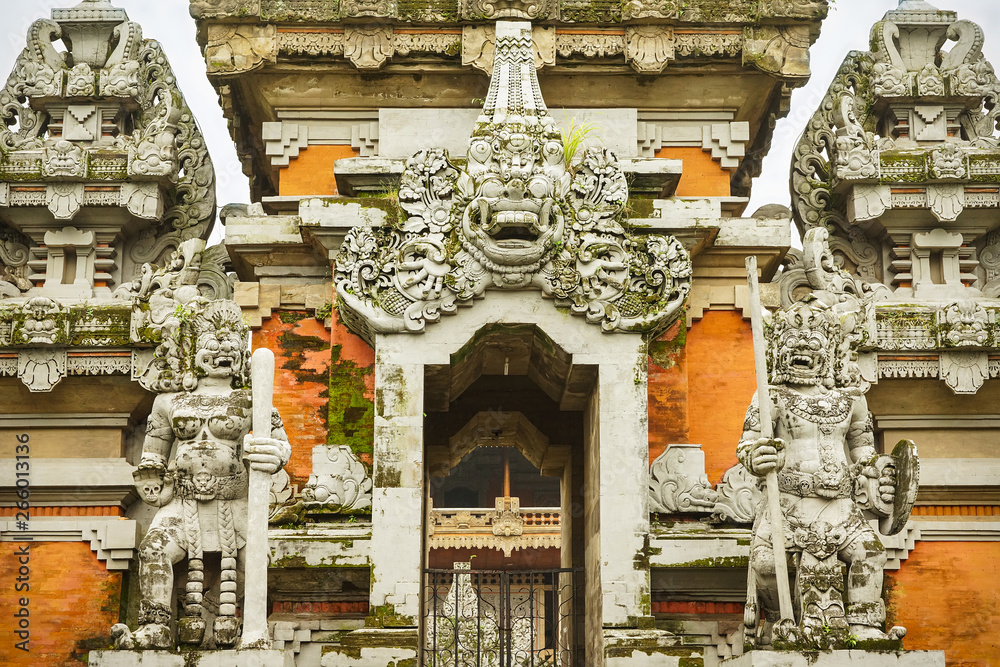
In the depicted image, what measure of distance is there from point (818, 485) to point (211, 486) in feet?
17.1

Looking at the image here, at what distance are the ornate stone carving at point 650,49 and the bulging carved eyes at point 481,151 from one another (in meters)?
3.28

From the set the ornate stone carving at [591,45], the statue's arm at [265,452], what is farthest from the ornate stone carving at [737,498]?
the ornate stone carving at [591,45]

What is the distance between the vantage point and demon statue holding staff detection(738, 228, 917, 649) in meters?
11.0

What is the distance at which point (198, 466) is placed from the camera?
1140 cm

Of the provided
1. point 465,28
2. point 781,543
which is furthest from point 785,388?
point 465,28

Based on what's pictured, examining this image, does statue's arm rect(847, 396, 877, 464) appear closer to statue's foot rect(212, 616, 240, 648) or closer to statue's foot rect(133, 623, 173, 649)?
statue's foot rect(212, 616, 240, 648)

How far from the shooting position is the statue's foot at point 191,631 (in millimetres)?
10773

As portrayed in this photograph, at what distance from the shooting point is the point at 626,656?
1151 cm

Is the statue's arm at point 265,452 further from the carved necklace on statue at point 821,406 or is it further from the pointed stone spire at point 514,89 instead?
the carved necklace on statue at point 821,406

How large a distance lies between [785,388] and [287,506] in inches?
193

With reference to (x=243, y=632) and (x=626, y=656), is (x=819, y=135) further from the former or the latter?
(x=243, y=632)

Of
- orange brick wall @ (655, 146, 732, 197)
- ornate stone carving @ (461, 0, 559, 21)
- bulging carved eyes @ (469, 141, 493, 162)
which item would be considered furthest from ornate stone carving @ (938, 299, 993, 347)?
ornate stone carving @ (461, 0, 559, 21)

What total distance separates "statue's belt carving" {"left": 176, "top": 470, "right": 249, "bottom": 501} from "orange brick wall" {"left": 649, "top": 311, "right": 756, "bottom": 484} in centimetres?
425

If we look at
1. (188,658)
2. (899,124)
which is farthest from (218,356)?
(899,124)
